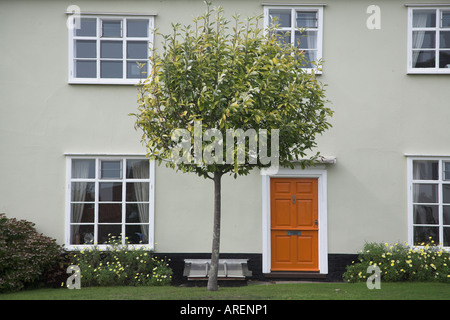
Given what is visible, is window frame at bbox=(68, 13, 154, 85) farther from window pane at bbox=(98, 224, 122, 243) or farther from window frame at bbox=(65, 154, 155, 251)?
window pane at bbox=(98, 224, 122, 243)

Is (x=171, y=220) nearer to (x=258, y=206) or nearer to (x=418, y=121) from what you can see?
(x=258, y=206)

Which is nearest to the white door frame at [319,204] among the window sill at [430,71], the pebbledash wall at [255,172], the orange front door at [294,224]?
the pebbledash wall at [255,172]

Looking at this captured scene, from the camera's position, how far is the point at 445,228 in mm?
10711

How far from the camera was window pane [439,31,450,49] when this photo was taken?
10922mm

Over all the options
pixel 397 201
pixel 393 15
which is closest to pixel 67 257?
pixel 397 201

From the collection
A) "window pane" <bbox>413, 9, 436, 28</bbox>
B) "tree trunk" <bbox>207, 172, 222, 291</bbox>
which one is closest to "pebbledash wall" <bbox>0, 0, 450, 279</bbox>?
"window pane" <bbox>413, 9, 436, 28</bbox>

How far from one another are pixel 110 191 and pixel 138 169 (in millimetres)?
760

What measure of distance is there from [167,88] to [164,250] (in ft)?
13.4

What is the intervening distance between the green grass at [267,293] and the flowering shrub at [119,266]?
317 mm

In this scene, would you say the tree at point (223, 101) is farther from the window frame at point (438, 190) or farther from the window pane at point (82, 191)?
the window frame at point (438, 190)

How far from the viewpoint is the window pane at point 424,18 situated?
11.0 meters

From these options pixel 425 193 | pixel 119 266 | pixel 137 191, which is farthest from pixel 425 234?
pixel 119 266

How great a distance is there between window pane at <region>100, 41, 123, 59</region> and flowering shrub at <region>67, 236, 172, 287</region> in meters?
3.93

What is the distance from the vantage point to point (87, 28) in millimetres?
10922
